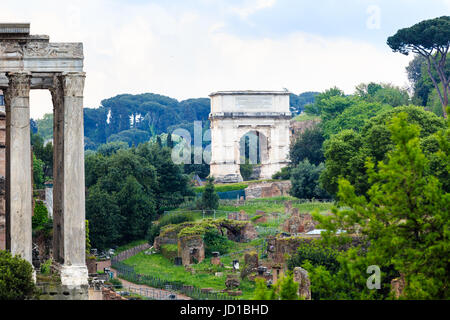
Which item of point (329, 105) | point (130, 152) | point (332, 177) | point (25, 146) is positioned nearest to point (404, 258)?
point (25, 146)

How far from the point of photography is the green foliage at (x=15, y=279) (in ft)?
81.8

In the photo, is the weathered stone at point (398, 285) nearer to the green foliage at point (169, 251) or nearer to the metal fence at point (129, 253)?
the green foliage at point (169, 251)

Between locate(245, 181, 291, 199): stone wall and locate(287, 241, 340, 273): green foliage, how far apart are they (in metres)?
26.5

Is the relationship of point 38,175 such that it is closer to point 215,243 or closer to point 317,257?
point 215,243

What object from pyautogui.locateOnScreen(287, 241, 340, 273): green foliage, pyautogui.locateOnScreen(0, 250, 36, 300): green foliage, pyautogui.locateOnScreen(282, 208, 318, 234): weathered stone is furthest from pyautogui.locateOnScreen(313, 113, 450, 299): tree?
pyautogui.locateOnScreen(282, 208, 318, 234): weathered stone

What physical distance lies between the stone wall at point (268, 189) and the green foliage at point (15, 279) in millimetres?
40701

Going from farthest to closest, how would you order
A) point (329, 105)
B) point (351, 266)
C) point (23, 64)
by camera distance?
point (329, 105) → point (23, 64) → point (351, 266)

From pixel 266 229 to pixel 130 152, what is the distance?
1194cm

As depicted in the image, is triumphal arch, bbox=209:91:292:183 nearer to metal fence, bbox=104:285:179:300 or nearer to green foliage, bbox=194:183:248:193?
green foliage, bbox=194:183:248:193

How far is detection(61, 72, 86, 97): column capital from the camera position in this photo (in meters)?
27.3

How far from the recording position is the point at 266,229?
51.7 metres

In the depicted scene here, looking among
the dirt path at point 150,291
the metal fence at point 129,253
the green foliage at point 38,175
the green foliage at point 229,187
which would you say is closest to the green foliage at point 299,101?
the green foliage at point 229,187
